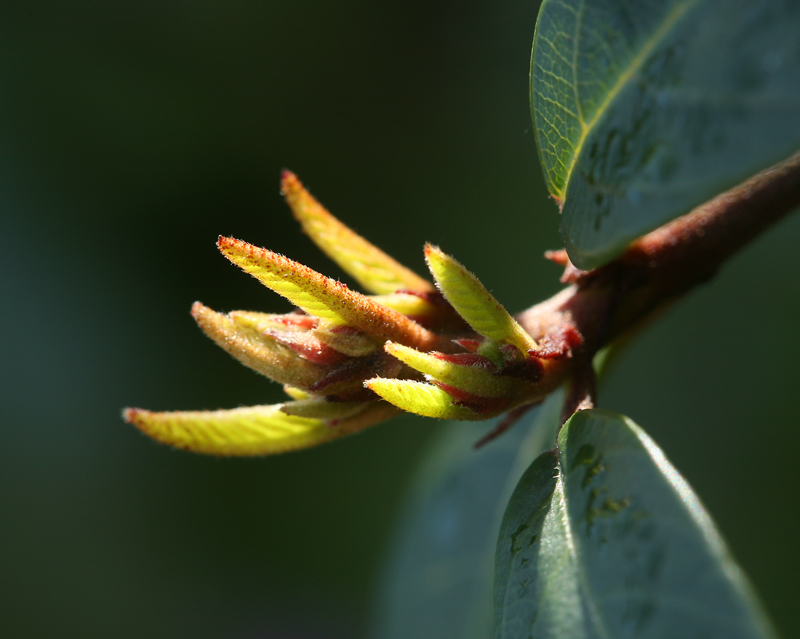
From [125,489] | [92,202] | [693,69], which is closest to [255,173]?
[92,202]

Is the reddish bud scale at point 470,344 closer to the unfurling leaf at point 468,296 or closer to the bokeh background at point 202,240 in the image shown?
the unfurling leaf at point 468,296

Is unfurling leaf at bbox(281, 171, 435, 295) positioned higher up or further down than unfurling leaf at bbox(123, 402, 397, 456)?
higher up

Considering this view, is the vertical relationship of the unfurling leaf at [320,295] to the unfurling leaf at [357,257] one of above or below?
below

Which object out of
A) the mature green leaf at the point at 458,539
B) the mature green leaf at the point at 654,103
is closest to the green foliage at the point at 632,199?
the mature green leaf at the point at 654,103

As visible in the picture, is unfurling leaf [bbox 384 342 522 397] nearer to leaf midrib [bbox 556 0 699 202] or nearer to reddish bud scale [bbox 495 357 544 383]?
reddish bud scale [bbox 495 357 544 383]

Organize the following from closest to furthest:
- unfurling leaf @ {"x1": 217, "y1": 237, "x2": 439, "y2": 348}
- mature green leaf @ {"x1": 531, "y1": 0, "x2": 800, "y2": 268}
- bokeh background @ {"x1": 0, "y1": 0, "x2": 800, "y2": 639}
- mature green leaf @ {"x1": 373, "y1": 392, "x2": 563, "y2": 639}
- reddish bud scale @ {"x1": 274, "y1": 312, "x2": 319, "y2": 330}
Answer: mature green leaf @ {"x1": 531, "y1": 0, "x2": 800, "y2": 268} < unfurling leaf @ {"x1": 217, "y1": 237, "x2": 439, "y2": 348} < reddish bud scale @ {"x1": 274, "y1": 312, "x2": 319, "y2": 330} < mature green leaf @ {"x1": 373, "y1": 392, "x2": 563, "y2": 639} < bokeh background @ {"x1": 0, "y1": 0, "x2": 800, "y2": 639}

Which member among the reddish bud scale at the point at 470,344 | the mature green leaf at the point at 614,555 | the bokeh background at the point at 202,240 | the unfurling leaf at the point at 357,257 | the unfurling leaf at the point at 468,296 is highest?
the bokeh background at the point at 202,240

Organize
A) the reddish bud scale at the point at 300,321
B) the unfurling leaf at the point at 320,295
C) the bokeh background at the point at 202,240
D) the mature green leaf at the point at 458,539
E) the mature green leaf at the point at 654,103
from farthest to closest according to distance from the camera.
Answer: the bokeh background at the point at 202,240
the mature green leaf at the point at 458,539
the reddish bud scale at the point at 300,321
the unfurling leaf at the point at 320,295
the mature green leaf at the point at 654,103

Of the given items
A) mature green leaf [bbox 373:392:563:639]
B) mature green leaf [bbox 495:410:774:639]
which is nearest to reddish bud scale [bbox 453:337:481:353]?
mature green leaf [bbox 495:410:774:639]
